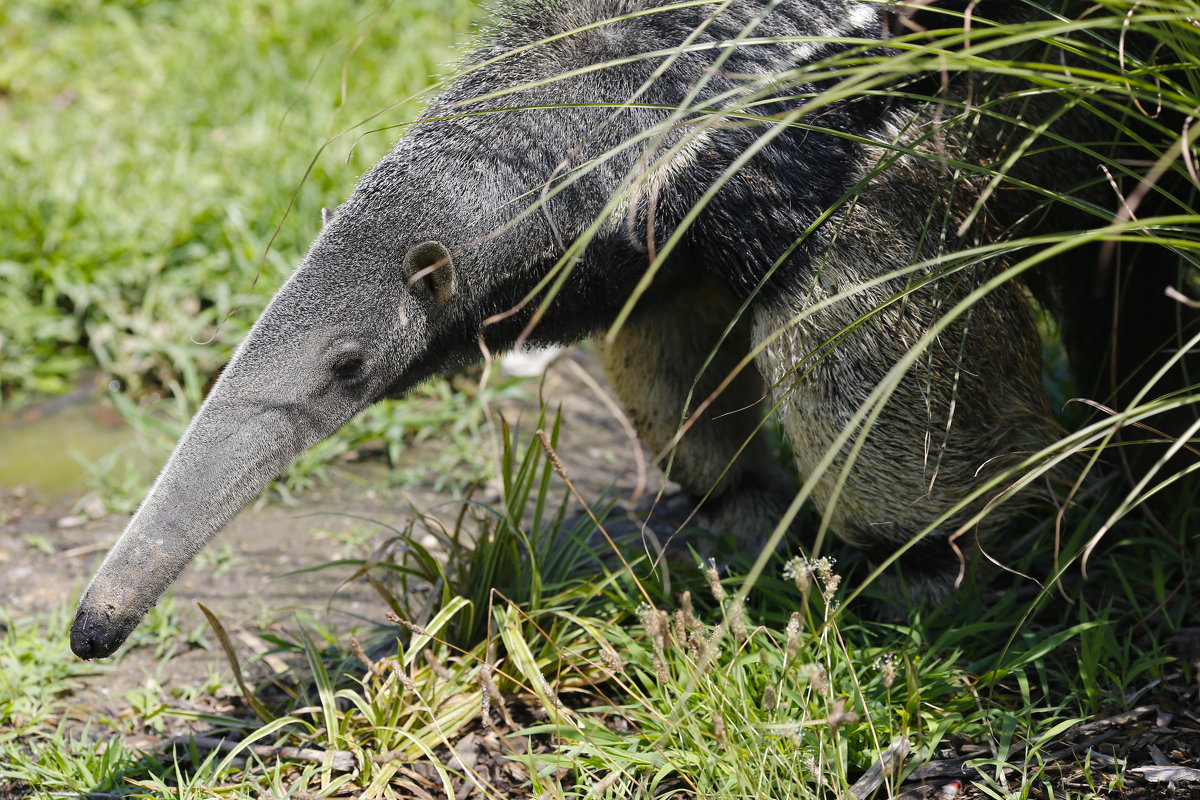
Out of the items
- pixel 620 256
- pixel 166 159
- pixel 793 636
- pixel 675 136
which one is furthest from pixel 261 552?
pixel 166 159

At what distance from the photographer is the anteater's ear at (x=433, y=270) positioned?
8.80ft

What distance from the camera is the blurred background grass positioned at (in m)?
5.21

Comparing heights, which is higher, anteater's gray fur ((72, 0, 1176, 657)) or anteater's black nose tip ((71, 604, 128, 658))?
anteater's gray fur ((72, 0, 1176, 657))

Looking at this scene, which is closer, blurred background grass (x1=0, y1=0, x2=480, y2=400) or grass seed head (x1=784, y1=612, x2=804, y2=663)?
grass seed head (x1=784, y1=612, x2=804, y2=663)

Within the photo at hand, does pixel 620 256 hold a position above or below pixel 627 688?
above

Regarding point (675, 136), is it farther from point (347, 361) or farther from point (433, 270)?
point (347, 361)

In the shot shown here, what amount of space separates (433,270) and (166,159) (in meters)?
3.92

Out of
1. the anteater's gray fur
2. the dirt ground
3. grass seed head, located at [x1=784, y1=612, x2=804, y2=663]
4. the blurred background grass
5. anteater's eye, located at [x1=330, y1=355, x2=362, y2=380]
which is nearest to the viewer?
grass seed head, located at [x1=784, y1=612, x2=804, y2=663]

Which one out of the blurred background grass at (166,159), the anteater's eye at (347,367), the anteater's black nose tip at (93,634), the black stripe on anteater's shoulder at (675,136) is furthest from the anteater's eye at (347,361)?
the blurred background grass at (166,159)

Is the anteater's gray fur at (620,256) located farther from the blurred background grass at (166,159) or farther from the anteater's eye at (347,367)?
the blurred background grass at (166,159)

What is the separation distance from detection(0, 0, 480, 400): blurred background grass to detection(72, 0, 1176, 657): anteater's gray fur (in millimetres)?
1881

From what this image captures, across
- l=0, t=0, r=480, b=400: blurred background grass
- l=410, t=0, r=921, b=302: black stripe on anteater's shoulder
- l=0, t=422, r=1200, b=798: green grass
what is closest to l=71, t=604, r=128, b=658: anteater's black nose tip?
l=0, t=422, r=1200, b=798: green grass

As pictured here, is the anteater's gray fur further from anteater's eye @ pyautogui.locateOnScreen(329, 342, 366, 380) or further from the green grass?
the green grass

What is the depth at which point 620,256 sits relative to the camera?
2838mm
